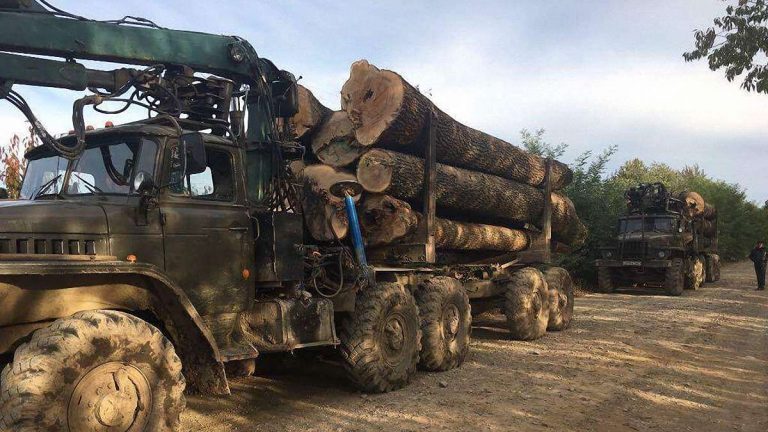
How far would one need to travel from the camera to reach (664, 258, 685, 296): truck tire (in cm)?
1866

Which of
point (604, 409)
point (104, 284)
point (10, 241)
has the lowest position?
point (604, 409)

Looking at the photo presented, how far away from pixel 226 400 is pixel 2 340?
248cm

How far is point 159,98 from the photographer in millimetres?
5305

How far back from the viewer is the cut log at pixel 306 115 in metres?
7.15

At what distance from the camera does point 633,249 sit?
19.8 metres

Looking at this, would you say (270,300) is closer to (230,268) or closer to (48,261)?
(230,268)

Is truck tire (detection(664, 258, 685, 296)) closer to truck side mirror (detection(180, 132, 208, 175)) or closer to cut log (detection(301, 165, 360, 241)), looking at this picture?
cut log (detection(301, 165, 360, 241))

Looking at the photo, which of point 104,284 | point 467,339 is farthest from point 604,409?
point 104,284

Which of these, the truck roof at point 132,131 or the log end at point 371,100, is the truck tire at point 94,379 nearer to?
the truck roof at point 132,131

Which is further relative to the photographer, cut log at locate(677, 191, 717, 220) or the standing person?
cut log at locate(677, 191, 717, 220)

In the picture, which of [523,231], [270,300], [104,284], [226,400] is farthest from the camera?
[523,231]

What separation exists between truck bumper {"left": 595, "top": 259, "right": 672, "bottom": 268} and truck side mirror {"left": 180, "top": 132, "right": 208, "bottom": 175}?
690 inches

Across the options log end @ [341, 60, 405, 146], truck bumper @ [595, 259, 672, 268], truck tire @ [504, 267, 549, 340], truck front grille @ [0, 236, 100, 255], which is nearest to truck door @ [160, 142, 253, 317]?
truck front grille @ [0, 236, 100, 255]

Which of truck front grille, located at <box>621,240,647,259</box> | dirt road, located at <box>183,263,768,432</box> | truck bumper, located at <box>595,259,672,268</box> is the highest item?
truck front grille, located at <box>621,240,647,259</box>
